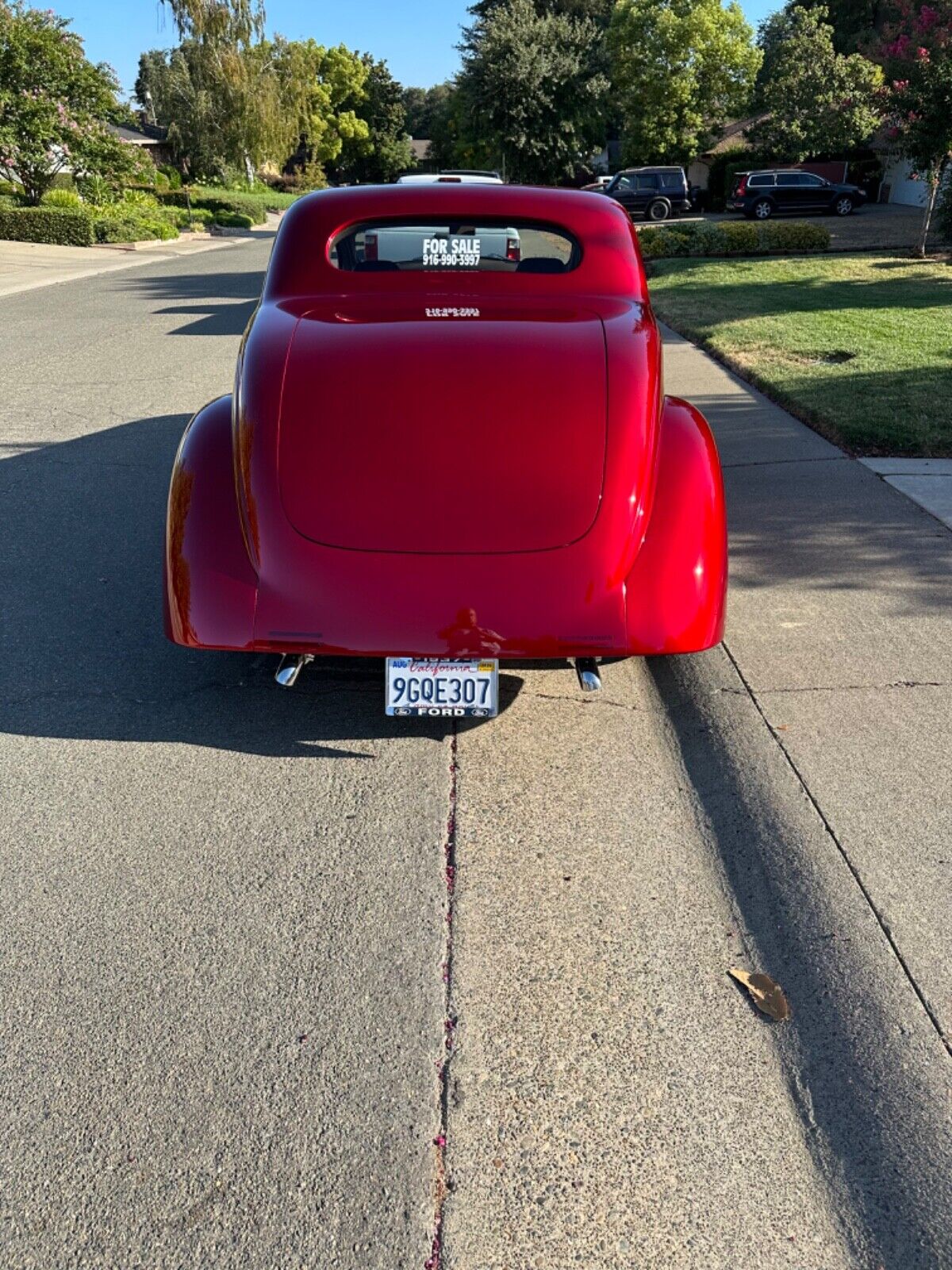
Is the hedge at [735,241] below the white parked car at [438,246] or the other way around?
below

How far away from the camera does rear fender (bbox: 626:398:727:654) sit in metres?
3.13

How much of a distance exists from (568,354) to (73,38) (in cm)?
Answer: 2906

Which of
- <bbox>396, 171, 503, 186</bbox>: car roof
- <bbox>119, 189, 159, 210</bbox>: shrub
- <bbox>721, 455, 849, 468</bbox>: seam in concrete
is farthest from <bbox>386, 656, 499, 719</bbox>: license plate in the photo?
<bbox>119, 189, 159, 210</bbox>: shrub

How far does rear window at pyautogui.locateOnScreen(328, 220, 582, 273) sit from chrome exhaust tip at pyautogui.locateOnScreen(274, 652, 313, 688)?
6.13 feet

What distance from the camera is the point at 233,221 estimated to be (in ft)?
122

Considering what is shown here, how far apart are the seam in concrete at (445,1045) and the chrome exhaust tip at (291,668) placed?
0.60 m

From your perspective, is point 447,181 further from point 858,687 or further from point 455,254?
point 858,687

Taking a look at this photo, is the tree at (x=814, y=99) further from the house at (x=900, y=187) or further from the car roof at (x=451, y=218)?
the car roof at (x=451, y=218)

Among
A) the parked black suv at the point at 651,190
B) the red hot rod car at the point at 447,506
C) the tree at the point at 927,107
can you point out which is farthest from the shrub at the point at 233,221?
the red hot rod car at the point at 447,506

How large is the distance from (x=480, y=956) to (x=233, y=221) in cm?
3930

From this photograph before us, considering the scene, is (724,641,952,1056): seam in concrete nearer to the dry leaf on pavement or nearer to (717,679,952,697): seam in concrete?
(717,679,952,697): seam in concrete

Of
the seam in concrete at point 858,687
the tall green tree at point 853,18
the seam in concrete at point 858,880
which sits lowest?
the seam in concrete at point 858,880

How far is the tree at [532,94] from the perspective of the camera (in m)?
39.7

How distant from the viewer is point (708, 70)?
133ft
